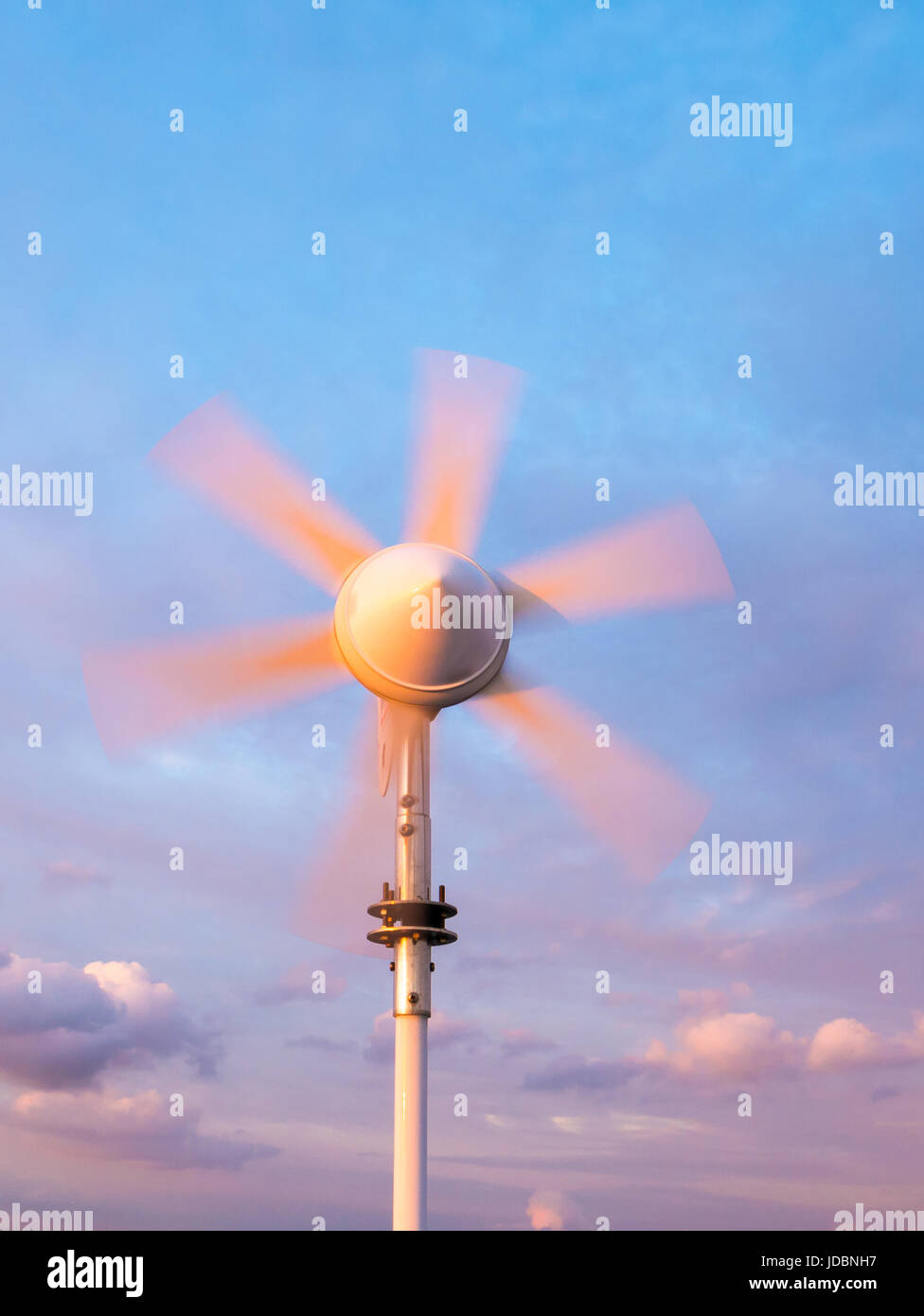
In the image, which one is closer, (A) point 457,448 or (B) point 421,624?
(B) point 421,624

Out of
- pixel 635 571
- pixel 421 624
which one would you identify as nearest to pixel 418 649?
pixel 421 624

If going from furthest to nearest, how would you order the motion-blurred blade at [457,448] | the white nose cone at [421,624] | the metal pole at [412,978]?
the motion-blurred blade at [457,448]
the white nose cone at [421,624]
the metal pole at [412,978]

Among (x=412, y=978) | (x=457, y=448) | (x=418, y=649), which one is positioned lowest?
(x=412, y=978)

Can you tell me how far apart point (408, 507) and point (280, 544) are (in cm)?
214

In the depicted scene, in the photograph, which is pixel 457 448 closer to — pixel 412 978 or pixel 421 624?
pixel 421 624

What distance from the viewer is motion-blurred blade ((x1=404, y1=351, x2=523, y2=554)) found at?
68.9 feet

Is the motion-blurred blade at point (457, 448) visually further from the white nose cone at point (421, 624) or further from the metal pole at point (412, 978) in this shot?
the metal pole at point (412, 978)

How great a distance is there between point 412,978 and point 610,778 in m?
4.19

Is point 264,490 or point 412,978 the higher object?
point 264,490

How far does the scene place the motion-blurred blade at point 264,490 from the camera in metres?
20.2

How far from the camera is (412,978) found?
19.4 metres

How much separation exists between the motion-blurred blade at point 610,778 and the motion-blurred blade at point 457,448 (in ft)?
8.69
